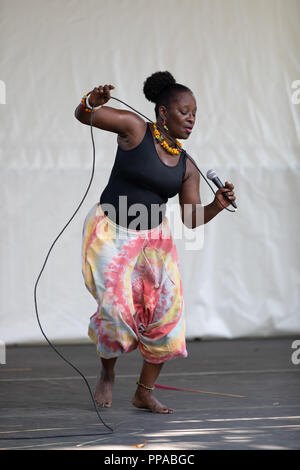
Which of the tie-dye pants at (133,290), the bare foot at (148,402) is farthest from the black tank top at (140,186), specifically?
the bare foot at (148,402)

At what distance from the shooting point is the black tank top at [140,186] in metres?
3.64

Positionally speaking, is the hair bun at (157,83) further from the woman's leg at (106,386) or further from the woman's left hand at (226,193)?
the woman's leg at (106,386)

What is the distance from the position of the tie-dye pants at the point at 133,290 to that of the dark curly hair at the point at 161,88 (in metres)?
0.58

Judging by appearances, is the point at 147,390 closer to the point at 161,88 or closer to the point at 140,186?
the point at 140,186

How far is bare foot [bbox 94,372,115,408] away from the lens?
148 inches

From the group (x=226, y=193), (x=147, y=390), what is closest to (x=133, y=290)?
(x=147, y=390)

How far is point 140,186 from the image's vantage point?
12.1 feet

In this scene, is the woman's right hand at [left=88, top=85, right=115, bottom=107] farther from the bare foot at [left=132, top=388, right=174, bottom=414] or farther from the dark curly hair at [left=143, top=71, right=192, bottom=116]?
the bare foot at [left=132, top=388, right=174, bottom=414]

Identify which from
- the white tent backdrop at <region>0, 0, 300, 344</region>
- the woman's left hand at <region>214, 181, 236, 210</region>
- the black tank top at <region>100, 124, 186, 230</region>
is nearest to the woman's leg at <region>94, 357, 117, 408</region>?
the black tank top at <region>100, 124, 186, 230</region>

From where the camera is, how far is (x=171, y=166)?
3.71m

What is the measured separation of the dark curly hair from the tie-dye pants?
1.91ft

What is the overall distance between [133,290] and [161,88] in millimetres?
928

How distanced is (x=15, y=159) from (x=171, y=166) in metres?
3.13
